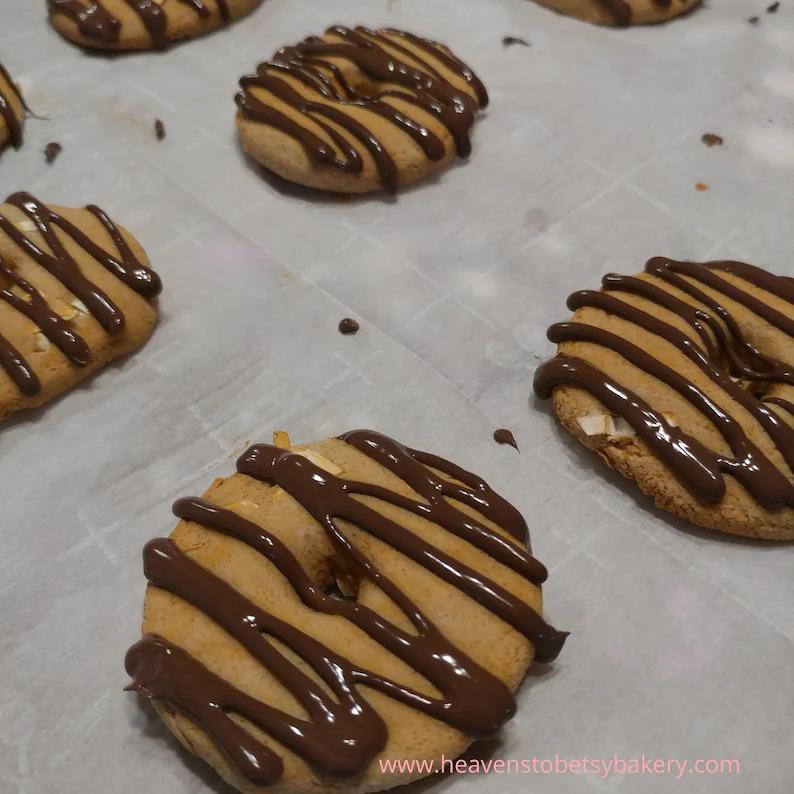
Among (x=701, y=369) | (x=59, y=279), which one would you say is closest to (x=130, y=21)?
(x=59, y=279)

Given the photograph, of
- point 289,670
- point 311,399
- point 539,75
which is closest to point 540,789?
point 289,670

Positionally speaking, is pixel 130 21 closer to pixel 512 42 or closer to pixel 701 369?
pixel 512 42

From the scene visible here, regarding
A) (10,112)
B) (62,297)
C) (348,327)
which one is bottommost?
(348,327)

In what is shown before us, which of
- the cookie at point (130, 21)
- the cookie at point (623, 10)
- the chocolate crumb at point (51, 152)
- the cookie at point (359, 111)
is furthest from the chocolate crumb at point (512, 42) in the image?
the chocolate crumb at point (51, 152)

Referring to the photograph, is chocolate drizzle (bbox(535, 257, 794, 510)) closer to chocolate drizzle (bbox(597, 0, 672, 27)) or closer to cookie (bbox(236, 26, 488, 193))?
cookie (bbox(236, 26, 488, 193))

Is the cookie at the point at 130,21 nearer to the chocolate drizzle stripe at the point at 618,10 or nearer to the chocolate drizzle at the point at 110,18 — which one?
the chocolate drizzle at the point at 110,18

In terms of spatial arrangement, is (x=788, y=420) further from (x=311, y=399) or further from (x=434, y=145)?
(x=434, y=145)

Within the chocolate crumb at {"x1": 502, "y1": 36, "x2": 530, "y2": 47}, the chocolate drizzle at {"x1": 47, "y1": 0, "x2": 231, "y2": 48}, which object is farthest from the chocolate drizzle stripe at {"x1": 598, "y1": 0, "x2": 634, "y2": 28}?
the chocolate drizzle at {"x1": 47, "y1": 0, "x2": 231, "y2": 48}
